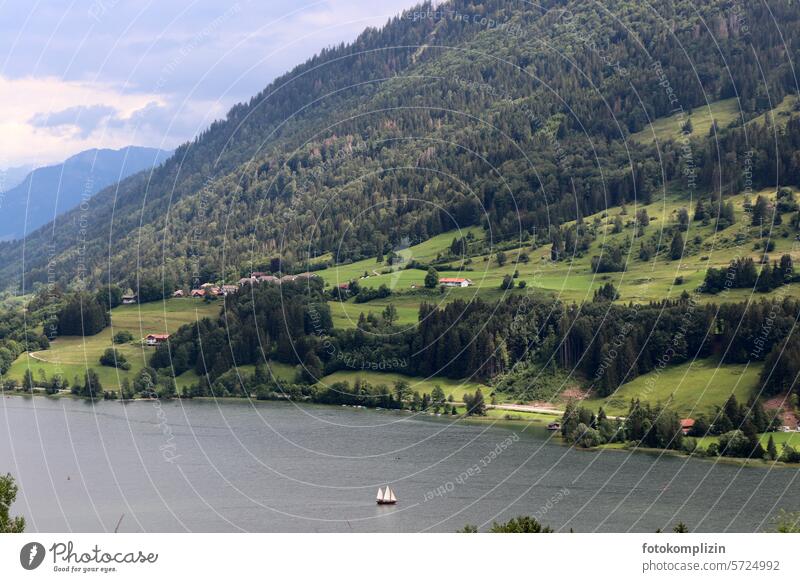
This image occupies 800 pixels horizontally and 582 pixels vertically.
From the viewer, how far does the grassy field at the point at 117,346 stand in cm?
16000

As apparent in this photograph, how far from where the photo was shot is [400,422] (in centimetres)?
12812

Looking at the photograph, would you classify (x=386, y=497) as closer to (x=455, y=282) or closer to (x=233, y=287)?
(x=455, y=282)

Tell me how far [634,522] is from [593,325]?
209 ft

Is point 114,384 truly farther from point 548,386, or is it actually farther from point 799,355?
point 799,355

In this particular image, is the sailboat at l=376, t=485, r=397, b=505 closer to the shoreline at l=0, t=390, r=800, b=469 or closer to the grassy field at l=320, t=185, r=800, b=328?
the shoreline at l=0, t=390, r=800, b=469

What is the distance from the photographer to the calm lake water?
80.6 metres

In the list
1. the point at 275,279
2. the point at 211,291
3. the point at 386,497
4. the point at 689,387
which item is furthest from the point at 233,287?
the point at 386,497

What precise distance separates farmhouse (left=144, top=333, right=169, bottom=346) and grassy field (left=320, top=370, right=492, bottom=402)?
2809 centimetres

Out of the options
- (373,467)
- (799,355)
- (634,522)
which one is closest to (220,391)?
(373,467)

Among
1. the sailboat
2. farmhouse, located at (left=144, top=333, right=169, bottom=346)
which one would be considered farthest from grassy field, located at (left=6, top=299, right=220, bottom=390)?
the sailboat

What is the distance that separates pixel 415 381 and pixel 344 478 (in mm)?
49433

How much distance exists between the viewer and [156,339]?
169m
